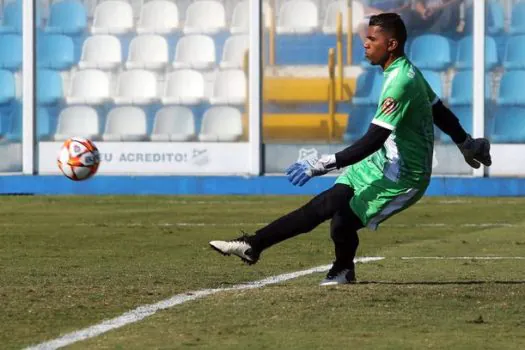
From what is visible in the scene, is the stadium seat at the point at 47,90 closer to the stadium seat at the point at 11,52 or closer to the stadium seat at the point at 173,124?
the stadium seat at the point at 11,52

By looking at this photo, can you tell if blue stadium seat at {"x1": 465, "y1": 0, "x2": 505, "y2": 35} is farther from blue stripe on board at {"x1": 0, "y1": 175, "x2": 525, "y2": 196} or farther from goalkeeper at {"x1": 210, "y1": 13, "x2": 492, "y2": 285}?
goalkeeper at {"x1": 210, "y1": 13, "x2": 492, "y2": 285}

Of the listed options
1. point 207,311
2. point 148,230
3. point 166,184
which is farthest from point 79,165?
point 207,311

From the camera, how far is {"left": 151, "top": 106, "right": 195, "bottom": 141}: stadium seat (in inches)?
936

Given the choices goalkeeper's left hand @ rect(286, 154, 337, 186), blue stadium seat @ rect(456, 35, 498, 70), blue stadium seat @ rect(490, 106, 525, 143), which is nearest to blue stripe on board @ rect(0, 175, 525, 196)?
blue stadium seat @ rect(490, 106, 525, 143)

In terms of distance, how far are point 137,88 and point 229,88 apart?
1.48m

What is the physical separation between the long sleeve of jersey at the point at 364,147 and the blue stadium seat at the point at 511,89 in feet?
47.4

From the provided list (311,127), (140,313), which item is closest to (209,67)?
(311,127)

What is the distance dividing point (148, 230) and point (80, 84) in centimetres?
928

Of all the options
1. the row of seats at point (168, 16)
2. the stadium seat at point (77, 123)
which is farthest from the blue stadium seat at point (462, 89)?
the stadium seat at point (77, 123)

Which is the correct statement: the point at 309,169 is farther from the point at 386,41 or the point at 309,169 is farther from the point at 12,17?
the point at 12,17

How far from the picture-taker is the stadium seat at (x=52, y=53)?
24344 millimetres

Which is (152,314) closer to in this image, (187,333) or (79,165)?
(187,333)

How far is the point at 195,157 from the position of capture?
77.5ft

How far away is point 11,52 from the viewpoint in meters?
24.3
